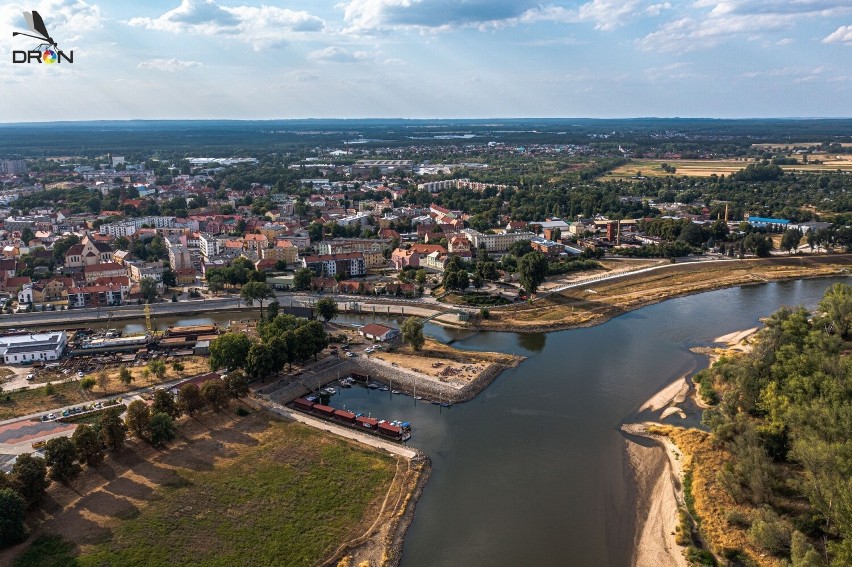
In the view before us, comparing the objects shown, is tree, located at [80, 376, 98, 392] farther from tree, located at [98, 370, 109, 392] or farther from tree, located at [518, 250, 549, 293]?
tree, located at [518, 250, 549, 293]

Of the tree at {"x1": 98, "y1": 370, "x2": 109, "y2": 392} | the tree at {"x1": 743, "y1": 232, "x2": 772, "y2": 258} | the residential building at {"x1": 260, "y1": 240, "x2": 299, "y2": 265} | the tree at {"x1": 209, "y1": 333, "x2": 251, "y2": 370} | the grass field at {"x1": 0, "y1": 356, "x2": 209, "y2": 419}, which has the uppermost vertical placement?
the tree at {"x1": 743, "y1": 232, "x2": 772, "y2": 258}

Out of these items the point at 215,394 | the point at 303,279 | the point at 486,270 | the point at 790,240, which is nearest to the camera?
the point at 215,394

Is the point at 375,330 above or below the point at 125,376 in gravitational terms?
above

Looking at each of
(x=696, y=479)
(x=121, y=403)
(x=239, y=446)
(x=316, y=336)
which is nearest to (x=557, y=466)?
(x=696, y=479)

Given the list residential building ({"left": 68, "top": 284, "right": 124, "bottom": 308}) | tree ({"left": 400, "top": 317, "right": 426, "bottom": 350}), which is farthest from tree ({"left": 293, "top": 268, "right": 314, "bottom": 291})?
tree ({"left": 400, "top": 317, "right": 426, "bottom": 350})

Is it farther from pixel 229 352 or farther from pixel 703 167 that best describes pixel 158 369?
pixel 703 167

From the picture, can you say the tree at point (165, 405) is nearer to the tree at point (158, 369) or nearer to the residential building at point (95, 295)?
the tree at point (158, 369)

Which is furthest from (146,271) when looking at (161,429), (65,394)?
(161,429)
